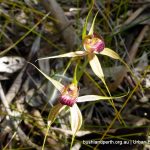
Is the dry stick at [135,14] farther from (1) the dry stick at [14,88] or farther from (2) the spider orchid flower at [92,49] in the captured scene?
(2) the spider orchid flower at [92,49]

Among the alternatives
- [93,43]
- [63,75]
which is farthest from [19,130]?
[93,43]

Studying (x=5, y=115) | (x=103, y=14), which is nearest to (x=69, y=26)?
(x=103, y=14)

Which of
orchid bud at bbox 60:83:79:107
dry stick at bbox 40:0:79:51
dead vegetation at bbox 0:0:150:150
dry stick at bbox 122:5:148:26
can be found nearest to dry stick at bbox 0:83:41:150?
dead vegetation at bbox 0:0:150:150

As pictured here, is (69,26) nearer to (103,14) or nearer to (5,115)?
(103,14)

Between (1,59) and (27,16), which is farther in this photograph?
(27,16)

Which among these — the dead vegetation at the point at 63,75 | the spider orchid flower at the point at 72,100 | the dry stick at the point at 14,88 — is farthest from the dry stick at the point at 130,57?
the spider orchid flower at the point at 72,100

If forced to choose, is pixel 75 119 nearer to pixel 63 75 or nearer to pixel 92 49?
pixel 92 49

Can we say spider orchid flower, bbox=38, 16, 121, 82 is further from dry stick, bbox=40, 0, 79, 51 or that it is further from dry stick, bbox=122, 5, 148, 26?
dry stick, bbox=122, 5, 148, 26
